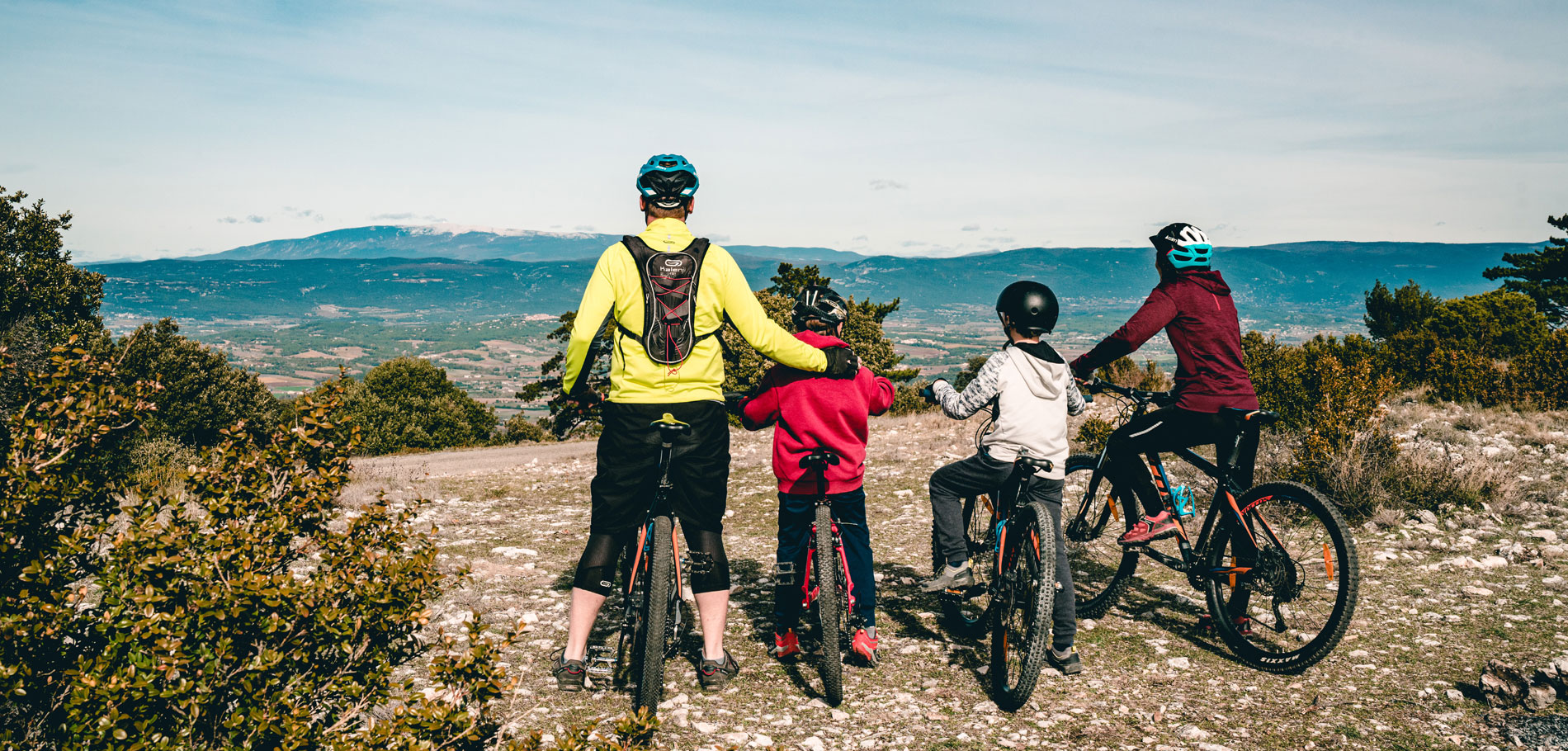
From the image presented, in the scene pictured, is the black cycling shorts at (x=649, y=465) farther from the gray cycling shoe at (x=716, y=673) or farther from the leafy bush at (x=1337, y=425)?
the leafy bush at (x=1337, y=425)

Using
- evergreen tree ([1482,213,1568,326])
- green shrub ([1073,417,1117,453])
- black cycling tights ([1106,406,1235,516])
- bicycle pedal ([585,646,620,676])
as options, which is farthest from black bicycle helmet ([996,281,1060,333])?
evergreen tree ([1482,213,1568,326])

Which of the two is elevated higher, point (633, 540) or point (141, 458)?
point (633, 540)

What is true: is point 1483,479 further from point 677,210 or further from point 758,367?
point 758,367

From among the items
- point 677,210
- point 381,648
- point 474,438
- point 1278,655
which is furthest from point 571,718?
point 474,438

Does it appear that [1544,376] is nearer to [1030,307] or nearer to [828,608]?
[1030,307]

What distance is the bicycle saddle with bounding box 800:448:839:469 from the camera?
4289mm

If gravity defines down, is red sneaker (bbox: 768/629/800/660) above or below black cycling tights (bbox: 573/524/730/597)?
below

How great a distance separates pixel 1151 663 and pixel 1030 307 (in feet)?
7.28

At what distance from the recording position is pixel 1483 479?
23.9 feet

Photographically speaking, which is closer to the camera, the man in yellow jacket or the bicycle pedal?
the man in yellow jacket

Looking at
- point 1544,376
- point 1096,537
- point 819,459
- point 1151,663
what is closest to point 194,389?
point 819,459

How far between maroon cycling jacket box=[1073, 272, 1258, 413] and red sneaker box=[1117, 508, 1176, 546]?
28.0 inches

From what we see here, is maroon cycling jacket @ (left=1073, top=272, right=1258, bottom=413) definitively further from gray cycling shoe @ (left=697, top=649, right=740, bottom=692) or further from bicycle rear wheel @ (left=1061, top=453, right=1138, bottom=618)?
gray cycling shoe @ (left=697, top=649, right=740, bottom=692)

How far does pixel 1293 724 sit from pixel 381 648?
13.2 feet
